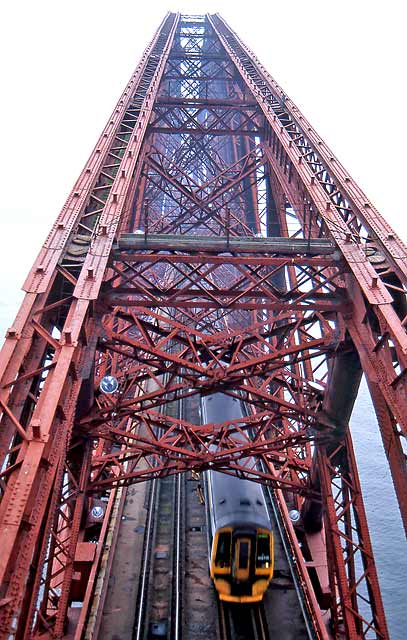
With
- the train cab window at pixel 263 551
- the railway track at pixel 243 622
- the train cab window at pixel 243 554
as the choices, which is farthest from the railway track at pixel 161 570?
the train cab window at pixel 263 551

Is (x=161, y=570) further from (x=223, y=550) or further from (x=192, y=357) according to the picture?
(x=192, y=357)

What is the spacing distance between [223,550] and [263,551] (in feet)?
3.02

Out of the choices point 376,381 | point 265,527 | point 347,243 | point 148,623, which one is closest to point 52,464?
point 376,381

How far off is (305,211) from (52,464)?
8.27 metres

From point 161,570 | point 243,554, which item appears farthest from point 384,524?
point 243,554

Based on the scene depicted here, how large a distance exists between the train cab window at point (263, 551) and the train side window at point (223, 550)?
0.66 metres

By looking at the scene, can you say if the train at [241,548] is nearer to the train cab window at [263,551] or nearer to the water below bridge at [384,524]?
the train cab window at [263,551]

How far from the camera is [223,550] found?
11.2m

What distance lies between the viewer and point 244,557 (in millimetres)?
11094

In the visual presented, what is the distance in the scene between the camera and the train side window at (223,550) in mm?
11055

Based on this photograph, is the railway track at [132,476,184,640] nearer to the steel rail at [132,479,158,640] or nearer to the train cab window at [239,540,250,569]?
the steel rail at [132,479,158,640]

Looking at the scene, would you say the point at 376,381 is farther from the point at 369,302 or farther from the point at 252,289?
the point at 252,289

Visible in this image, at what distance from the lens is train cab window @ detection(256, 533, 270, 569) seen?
36.2 ft

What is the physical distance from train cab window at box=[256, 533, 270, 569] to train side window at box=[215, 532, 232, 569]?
664 millimetres
